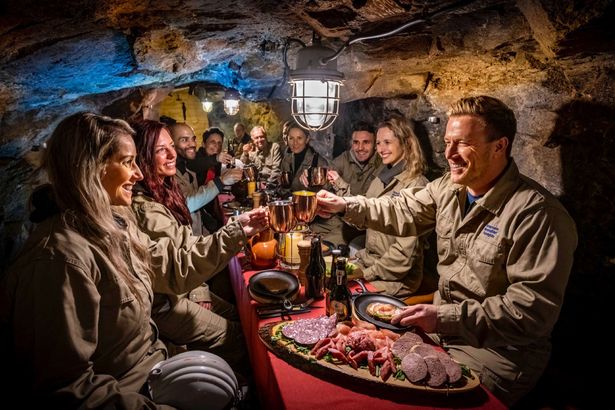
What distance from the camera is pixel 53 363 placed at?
1.59 meters

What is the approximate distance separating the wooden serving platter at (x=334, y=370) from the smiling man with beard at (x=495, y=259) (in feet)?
1.35

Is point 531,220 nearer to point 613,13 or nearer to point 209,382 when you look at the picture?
point 613,13

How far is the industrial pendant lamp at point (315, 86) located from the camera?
2.75m

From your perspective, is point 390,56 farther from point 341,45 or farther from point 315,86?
point 315,86

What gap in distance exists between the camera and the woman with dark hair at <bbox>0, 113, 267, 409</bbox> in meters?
1.60

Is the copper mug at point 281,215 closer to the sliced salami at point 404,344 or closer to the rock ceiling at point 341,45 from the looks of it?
the sliced salami at point 404,344

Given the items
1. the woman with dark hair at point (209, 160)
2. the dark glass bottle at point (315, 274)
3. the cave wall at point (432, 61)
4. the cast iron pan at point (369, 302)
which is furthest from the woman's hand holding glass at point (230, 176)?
the cast iron pan at point (369, 302)

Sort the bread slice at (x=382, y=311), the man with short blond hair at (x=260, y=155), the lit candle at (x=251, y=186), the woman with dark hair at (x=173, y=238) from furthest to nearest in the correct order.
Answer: the man with short blond hair at (x=260, y=155), the lit candle at (x=251, y=186), the woman with dark hair at (x=173, y=238), the bread slice at (x=382, y=311)

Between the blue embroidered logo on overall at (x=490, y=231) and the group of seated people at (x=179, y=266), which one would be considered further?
the blue embroidered logo on overall at (x=490, y=231)

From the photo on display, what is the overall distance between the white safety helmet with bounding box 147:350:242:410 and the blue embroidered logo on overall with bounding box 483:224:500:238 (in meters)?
1.97

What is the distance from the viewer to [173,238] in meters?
2.90

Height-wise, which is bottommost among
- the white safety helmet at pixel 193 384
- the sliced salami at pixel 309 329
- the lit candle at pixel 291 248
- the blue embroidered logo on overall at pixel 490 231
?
the white safety helmet at pixel 193 384

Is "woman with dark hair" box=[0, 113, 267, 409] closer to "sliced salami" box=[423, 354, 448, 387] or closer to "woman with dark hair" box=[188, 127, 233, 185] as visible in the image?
"sliced salami" box=[423, 354, 448, 387]

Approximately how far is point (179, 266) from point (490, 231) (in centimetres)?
234
